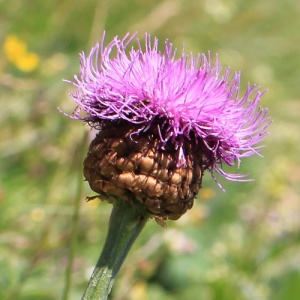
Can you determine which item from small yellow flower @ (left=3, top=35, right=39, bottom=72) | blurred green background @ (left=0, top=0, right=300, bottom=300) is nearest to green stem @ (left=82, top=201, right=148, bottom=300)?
blurred green background @ (left=0, top=0, right=300, bottom=300)

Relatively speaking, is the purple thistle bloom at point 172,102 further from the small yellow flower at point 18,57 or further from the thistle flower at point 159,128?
the small yellow flower at point 18,57

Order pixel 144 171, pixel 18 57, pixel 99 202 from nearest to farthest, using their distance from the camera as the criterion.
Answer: pixel 144 171 → pixel 99 202 → pixel 18 57

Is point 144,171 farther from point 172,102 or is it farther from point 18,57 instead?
point 18,57

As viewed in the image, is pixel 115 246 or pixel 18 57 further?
pixel 18 57

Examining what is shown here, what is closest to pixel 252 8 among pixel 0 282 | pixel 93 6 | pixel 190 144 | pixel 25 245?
pixel 93 6

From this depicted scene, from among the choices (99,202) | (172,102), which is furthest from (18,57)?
(172,102)

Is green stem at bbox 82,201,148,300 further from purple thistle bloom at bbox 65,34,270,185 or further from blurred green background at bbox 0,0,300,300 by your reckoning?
blurred green background at bbox 0,0,300,300
